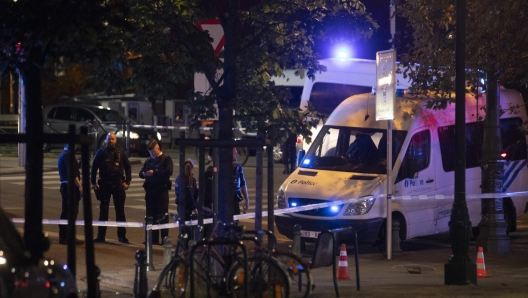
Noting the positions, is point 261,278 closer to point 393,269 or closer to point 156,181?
point 393,269

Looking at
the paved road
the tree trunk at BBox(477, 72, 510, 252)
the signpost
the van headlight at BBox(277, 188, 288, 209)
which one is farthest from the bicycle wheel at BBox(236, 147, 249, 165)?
the signpost

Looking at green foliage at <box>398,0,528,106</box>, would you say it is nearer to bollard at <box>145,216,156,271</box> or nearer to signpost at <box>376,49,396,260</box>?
signpost at <box>376,49,396,260</box>

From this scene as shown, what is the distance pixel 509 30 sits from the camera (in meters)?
14.5

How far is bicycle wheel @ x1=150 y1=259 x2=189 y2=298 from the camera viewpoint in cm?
919

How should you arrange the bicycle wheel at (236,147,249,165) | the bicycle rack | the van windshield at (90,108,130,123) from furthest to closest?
1. the van windshield at (90,108,130,123)
2. the bicycle wheel at (236,147,249,165)
3. the bicycle rack

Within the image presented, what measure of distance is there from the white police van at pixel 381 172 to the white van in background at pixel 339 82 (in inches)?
347

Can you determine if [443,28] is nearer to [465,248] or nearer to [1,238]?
[465,248]

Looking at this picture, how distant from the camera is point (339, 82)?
26.4m

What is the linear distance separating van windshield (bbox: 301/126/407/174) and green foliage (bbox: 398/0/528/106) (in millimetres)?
1126

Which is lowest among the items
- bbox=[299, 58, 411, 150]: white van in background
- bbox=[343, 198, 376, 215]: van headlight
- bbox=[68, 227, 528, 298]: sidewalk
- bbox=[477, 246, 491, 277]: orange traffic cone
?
bbox=[68, 227, 528, 298]: sidewalk

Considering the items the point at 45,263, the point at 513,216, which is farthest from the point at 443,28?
the point at 45,263

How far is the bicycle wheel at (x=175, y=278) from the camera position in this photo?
9188 mm

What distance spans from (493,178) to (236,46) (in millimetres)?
6692

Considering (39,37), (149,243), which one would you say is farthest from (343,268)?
(39,37)
